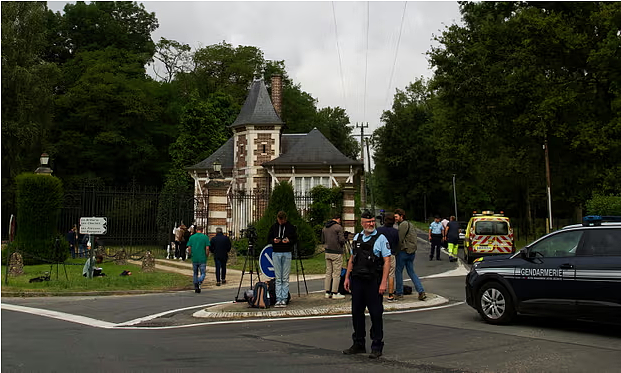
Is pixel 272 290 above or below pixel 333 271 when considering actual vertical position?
below

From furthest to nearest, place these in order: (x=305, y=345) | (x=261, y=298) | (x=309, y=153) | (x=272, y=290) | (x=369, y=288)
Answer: (x=309, y=153)
(x=272, y=290)
(x=261, y=298)
(x=305, y=345)
(x=369, y=288)

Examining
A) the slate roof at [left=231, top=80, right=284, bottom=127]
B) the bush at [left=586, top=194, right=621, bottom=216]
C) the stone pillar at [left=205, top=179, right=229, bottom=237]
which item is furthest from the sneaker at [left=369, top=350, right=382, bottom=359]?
the slate roof at [left=231, top=80, right=284, bottom=127]

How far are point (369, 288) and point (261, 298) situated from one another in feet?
15.5

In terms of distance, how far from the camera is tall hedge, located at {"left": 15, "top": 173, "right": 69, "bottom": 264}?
74.0 ft

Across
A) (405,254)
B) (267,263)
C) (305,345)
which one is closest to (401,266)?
(405,254)

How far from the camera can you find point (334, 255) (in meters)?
13.0

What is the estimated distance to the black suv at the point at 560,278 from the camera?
28.9 feet

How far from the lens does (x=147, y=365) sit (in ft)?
23.2

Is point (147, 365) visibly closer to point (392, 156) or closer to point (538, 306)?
point (538, 306)

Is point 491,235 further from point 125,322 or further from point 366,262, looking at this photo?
point 366,262

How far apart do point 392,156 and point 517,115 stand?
3767cm

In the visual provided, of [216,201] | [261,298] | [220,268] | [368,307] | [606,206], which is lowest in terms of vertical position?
[261,298]

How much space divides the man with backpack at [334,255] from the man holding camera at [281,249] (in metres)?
1.30

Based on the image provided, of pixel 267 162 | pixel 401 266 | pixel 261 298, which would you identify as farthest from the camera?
pixel 267 162
